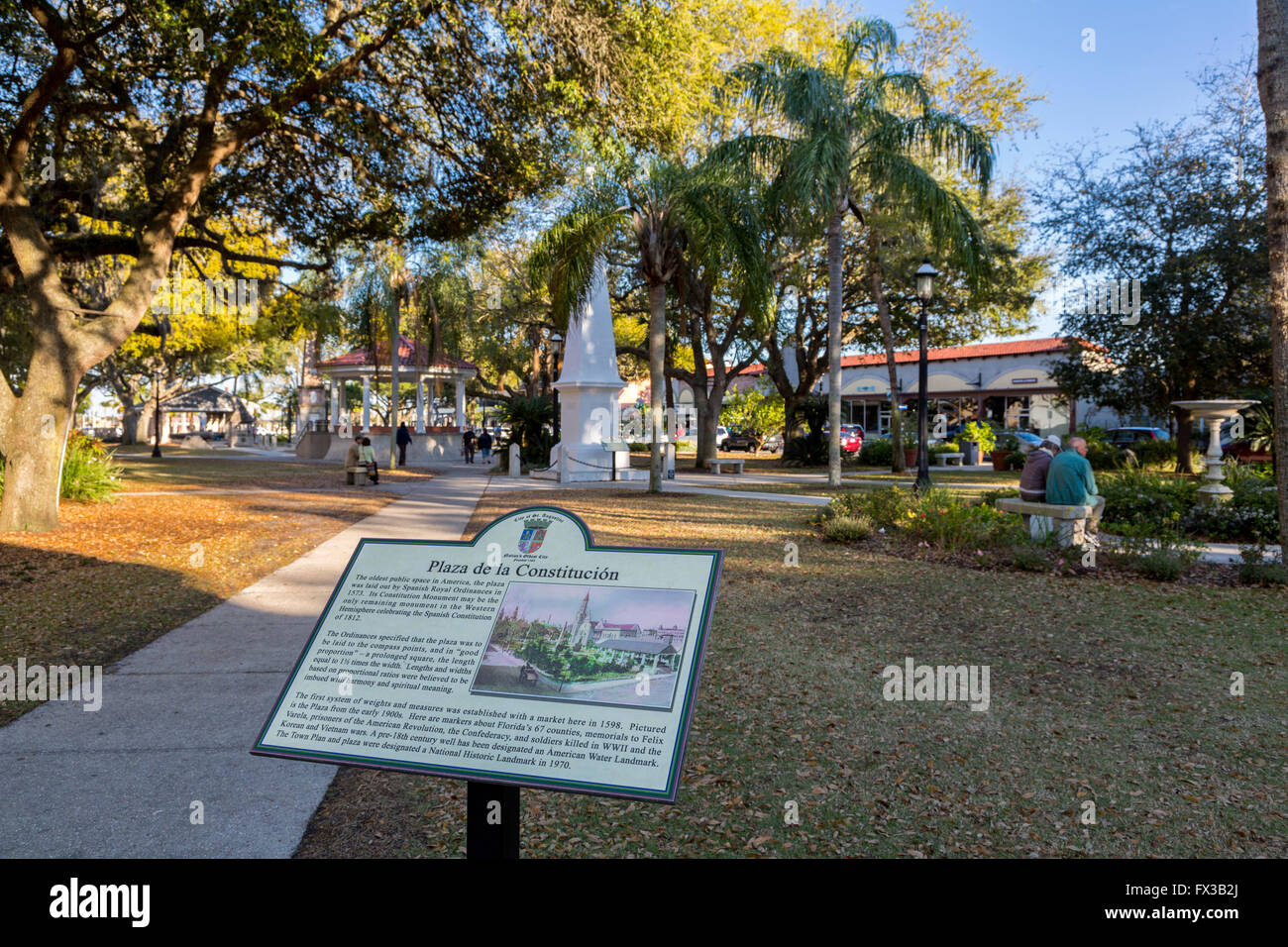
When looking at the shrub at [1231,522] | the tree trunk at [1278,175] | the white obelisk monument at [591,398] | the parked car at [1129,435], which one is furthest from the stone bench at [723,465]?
the tree trunk at [1278,175]

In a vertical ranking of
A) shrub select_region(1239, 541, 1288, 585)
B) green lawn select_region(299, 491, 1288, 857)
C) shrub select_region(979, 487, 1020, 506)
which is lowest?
green lawn select_region(299, 491, 1288, 857)

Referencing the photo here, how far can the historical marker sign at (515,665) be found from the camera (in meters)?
2.45

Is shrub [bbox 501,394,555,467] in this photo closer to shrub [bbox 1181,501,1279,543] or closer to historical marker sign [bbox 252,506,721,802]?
shrub [bbox 1181,501,1279,543]

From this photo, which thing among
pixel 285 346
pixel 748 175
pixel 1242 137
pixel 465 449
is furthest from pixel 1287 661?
pixel 285 346

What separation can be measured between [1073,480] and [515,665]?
9358 mm

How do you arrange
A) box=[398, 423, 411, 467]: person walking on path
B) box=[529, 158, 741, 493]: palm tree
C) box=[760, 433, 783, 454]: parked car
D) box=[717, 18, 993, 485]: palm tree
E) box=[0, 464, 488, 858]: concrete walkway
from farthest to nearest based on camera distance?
box=[760, 433, 783, 454]: parked car < box=[398, 423, 411, 467]: person walking on path < box=[717, 18, 993, 485]: palm tree < box=[529, 158, 741, 493]: palm tree < box=[0, 464, 488, 858]: concrete walkway

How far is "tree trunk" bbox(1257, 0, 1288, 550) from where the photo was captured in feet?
26.6

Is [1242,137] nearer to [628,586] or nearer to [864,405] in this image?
[628,586]

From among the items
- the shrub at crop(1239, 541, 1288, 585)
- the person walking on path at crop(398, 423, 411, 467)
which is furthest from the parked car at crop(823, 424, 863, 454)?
the shrub at crop(1239, 541, 1288, 585)

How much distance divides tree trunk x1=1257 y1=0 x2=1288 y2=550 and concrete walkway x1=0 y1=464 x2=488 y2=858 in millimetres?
9248

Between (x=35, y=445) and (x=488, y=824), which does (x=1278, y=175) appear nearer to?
(x=488, y=824)
